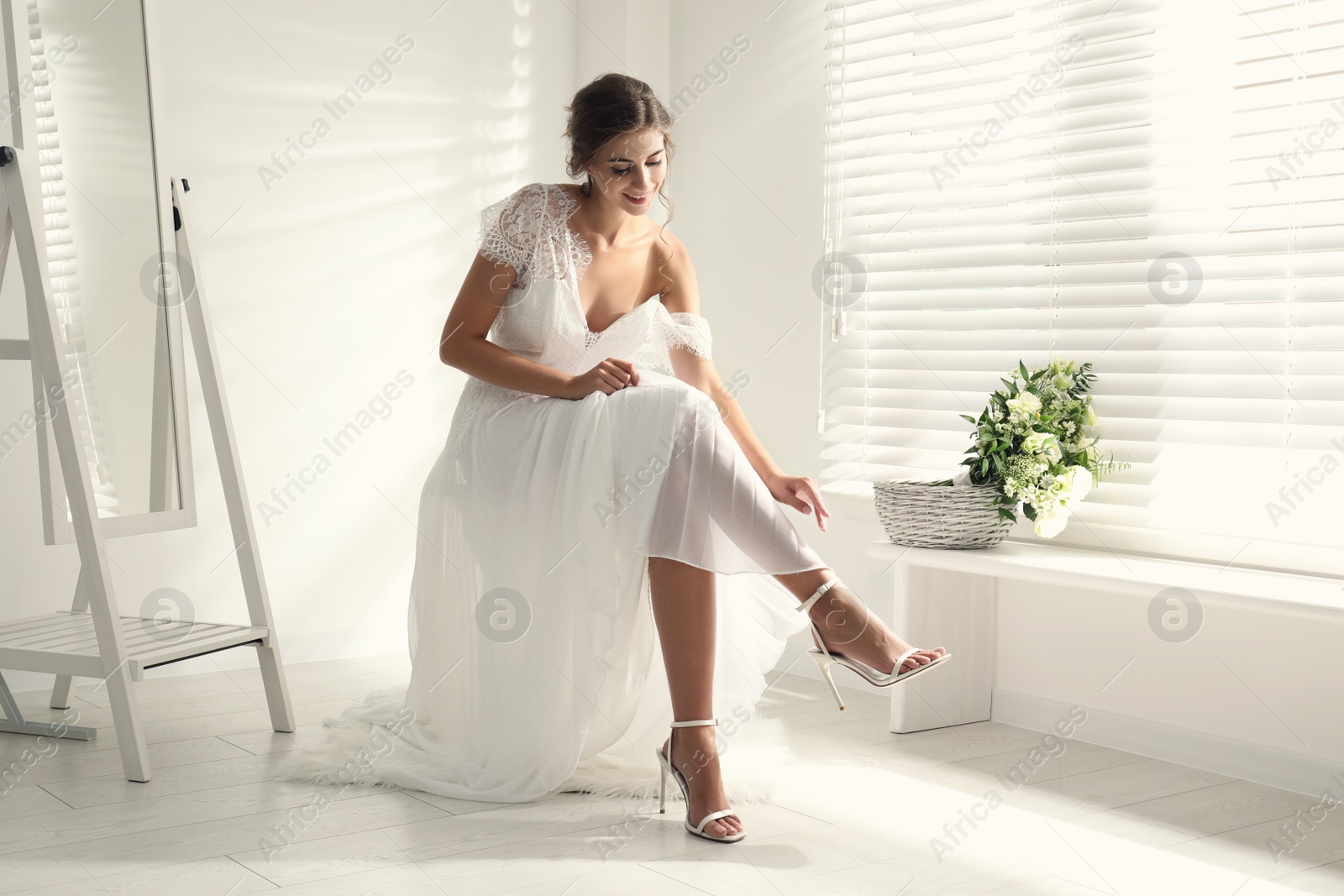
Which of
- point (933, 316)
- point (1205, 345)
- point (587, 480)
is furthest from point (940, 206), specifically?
point (587, 480)

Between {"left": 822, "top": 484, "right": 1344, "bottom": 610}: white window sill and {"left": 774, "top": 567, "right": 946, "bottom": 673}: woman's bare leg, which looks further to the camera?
{"left": 822, "top": 484, "right": 1344, "bottom": 610}: white window sill

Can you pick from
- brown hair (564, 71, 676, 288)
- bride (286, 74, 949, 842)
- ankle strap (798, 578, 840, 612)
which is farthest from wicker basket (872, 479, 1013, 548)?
brown hair (564, 71, 676, 288)

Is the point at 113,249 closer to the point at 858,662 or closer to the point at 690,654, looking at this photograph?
the point at 690,654

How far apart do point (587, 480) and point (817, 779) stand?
2.45 feet

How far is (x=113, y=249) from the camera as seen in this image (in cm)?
248

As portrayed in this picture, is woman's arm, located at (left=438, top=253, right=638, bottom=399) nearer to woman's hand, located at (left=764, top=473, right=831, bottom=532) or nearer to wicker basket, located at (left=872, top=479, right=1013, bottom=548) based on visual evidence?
woman's hand, located at (left=764, top=473, right=831, bottom=532)

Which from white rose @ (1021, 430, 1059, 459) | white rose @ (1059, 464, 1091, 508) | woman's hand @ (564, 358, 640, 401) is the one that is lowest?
white rose @ (1059, 464, 1091, 508)

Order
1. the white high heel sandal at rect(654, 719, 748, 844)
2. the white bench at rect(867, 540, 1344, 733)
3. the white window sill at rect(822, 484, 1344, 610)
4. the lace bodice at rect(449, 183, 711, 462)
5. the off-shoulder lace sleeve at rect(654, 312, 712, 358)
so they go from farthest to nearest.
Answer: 1. the off-shoulder lace sleeve at rect(654, 312, 712, 358)
2. the lace bodice at rect(449, 183, 711, 462)
3. the white bench at rect(867, 540, 1344, 733)
4. the white window sill at rect(822, 484, 1344, 610)
5. the white high heel sandal at rect(654, 719, 748, 844)

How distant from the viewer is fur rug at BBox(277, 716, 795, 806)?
84.0 inches

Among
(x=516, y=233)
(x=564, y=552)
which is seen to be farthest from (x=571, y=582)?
(x=516, y=233)

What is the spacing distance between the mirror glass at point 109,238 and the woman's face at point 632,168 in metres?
0.97

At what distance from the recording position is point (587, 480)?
2.02 m

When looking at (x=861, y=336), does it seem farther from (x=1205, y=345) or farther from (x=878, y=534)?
(x=1205, y=345)

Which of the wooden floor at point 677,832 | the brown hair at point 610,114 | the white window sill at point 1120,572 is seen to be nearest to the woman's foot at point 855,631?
the wooden floor at point 677,832
